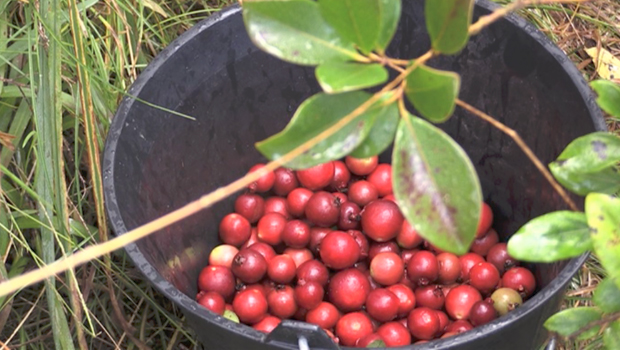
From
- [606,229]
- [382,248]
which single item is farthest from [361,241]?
[606,229]

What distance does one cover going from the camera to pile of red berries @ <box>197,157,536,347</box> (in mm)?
1252

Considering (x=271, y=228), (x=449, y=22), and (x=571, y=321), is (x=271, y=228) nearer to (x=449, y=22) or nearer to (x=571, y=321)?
(x=571, y=321)

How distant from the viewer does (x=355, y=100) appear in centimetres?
44

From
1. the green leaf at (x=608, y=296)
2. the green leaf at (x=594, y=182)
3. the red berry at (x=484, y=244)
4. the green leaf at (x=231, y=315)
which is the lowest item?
the red berry at (x=484, y=244)

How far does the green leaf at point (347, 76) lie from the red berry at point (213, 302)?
88cm

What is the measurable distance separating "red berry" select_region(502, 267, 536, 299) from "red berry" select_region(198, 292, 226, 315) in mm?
490

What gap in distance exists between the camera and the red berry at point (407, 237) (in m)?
1.34

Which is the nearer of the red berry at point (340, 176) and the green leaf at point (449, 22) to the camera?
the green leaf at point (449, 22)

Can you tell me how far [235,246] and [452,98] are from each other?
1.07 metres

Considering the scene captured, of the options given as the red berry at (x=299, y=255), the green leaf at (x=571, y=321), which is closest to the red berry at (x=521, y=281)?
the red berry at (x=299, y=255)

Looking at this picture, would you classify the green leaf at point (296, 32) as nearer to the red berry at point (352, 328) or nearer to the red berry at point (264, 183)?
the red berry at point (352, 328)

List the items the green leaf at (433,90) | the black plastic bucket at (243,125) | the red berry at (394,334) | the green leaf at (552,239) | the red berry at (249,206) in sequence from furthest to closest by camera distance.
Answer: the red berry at (249,206) < the red berry at (394,334) < the black plastic bucket at (243,125) < the green leaf at (552,239) < the green leaf at (433,90)

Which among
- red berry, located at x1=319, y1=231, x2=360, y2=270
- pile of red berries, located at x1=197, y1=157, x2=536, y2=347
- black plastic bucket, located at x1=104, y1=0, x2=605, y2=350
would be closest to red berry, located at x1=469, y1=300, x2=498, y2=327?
pile of red berries, located at x1=197, y1=157, x2=536, y2=347

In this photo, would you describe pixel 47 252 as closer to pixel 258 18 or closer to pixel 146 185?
pixel 146 185
